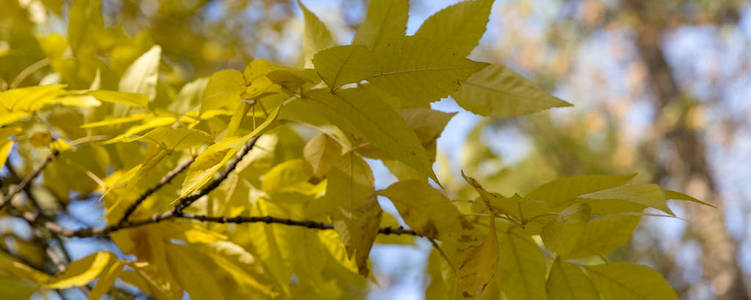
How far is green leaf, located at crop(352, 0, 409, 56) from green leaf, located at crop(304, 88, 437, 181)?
0.08 m

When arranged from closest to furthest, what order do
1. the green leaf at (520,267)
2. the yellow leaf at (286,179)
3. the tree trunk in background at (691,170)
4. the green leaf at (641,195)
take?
the green leaf at (641,195)
the green leaf at (520,267)
the yellow leaf at (286,179)
the tree trunk in background at (691,170)

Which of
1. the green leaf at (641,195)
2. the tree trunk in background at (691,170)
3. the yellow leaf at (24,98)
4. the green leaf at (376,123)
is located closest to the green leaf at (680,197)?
the green leaf at (641,195)

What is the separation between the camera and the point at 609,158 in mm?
3844

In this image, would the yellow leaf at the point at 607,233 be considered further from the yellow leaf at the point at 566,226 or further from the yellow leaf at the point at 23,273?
the yellow leaf at the point at 23,273

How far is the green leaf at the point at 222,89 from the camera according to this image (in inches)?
12.3

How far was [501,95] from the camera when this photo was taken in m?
0.38

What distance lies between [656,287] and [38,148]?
1.60ft

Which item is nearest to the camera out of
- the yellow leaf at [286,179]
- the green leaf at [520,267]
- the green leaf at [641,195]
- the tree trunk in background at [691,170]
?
the green leaf at [641,195]

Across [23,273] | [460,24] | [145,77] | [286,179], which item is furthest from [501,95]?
[23,273]

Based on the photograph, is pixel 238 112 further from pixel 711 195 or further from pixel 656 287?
pixel 711 195

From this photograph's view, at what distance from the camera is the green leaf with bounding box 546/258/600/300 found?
1.16ft

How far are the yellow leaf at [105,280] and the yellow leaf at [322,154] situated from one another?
6.5 inches

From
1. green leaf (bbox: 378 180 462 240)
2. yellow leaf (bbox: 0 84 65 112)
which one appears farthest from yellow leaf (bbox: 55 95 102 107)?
green leaf (bbox: 378 180 462 240)

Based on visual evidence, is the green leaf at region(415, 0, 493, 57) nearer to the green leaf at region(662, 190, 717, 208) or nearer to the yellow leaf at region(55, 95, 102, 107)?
the green leaf at region(662, 190, 717, 208)
